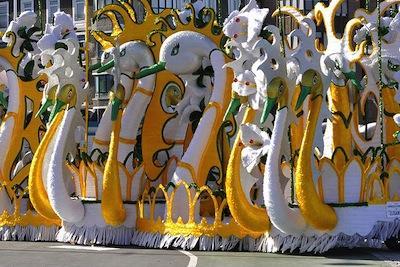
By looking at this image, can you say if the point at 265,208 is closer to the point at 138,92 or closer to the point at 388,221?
the point at 388,221

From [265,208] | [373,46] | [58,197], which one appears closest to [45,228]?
[58,197]

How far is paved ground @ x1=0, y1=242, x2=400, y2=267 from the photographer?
13.0 metres

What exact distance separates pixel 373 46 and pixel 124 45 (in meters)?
5.01

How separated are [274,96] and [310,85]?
2.07 feet

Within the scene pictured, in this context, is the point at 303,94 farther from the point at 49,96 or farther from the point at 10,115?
the point at 10,115

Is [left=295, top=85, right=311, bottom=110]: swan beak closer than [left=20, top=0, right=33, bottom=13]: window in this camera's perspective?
Yes

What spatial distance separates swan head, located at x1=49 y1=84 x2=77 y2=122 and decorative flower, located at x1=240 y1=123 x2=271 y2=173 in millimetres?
4125

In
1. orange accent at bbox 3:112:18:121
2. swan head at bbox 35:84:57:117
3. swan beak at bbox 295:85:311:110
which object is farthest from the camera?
orange accent at bbox 3:112:18:121

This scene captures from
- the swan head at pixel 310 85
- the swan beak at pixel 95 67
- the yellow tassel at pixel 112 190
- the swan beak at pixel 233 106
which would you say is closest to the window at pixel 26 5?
the swan beak at pixel 95 67

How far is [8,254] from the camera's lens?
1463 centimetres

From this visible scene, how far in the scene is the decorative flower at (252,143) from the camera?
1398 centimetres

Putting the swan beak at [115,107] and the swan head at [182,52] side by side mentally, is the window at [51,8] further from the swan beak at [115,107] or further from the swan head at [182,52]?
the swan beak at [115,107]

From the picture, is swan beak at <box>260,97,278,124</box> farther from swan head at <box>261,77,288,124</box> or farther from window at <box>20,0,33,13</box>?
window at <box>20,0,33,13</box>

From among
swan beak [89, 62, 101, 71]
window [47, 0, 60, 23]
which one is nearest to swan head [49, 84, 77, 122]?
swan beak [89, 62, 101, 71]
